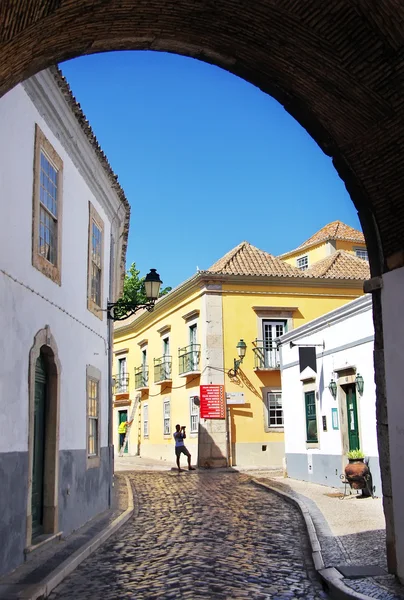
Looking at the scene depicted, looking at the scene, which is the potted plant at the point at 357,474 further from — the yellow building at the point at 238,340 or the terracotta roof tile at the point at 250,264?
the terracotta roof tile at the point at 250,264

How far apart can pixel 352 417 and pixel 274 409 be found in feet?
33.0

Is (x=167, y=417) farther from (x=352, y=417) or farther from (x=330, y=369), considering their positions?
(x=352, y=417)

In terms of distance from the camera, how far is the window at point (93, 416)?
11.4 meters

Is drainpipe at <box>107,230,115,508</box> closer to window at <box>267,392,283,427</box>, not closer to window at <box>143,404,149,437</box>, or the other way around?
window at <box>267,392,283,427</box>

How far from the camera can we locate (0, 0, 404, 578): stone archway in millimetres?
5355

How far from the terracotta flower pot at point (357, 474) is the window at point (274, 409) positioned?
11.3 meters

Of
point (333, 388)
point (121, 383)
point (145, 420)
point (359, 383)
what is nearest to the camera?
point (359, 383)

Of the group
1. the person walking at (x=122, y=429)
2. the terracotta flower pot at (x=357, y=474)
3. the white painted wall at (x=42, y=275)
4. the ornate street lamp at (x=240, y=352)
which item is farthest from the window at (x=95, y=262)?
the person walking at (x=122, y=429)

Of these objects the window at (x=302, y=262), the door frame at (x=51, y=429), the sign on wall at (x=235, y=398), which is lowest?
the door frame at (x=51, y=429)

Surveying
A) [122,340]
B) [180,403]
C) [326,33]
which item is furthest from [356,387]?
[122,340]

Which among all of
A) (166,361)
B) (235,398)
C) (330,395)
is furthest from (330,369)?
(166,361)

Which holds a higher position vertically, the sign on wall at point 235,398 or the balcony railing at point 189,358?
the balcony railing at point 189,358

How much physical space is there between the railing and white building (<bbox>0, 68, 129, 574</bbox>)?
2160 cm

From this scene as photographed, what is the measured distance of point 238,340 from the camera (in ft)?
82.1
